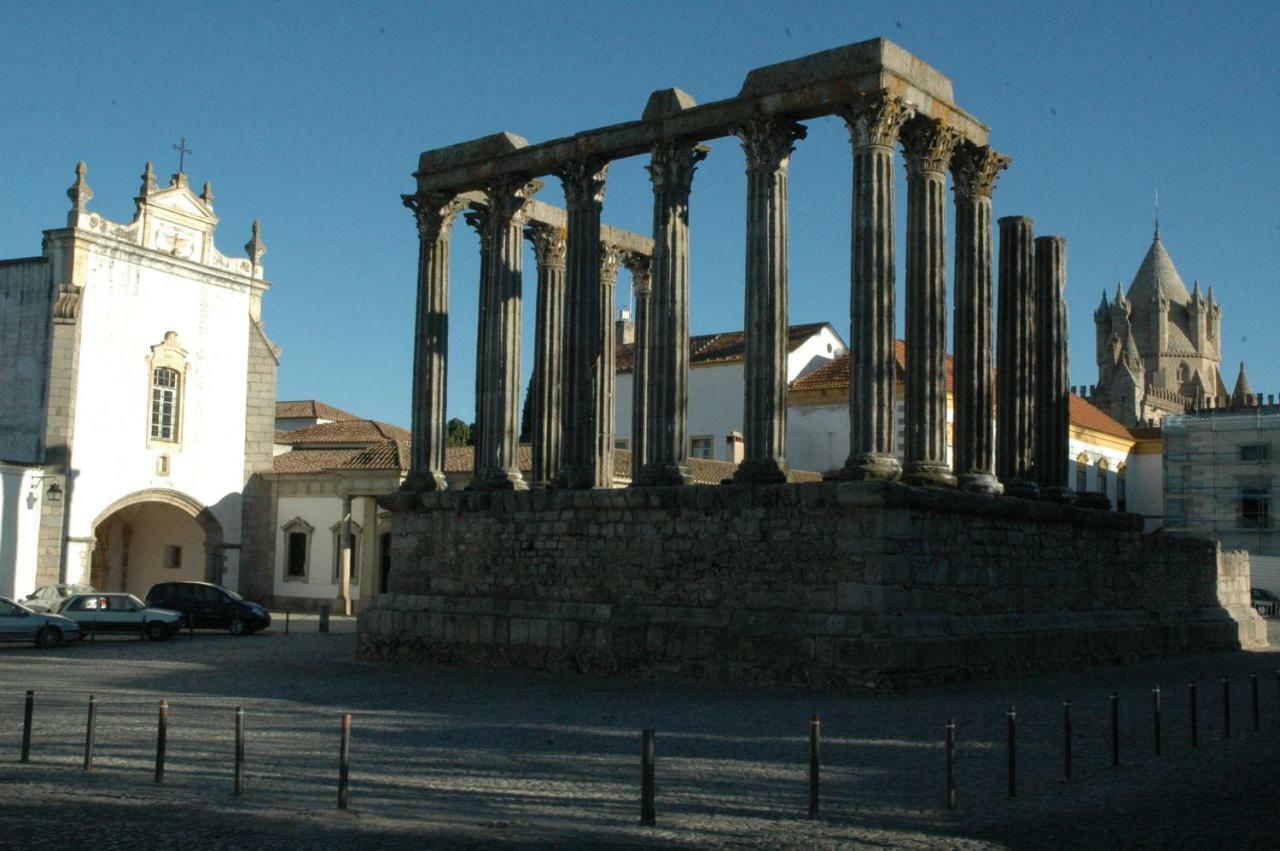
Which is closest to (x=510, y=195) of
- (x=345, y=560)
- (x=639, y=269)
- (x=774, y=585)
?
(x=639, y=269)

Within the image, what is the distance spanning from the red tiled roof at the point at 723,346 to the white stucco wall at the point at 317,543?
421 inches

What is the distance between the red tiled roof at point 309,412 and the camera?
58.3 meters

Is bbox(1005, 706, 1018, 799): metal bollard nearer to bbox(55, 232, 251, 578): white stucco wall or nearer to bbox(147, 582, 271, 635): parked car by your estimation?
bbox(147, 582, 271, 635): parked car

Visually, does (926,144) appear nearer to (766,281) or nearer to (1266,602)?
(766,281)

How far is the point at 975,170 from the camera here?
21.7m

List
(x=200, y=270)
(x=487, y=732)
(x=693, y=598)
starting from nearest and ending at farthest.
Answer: (x=487, y=732)
(x=693, y=598)
(x=200, y=270)

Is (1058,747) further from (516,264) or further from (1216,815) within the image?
(516,264)

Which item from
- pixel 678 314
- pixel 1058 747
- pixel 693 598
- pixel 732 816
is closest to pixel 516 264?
pixel 678 314

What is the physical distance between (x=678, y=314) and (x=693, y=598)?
4.49 metres

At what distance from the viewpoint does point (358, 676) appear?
67.4ft

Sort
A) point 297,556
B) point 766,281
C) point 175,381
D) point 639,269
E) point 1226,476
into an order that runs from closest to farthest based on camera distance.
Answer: point 766,281 → point 639,269 → point 175,381 → point 297,556 → point 1226,476

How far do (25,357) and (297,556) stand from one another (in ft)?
32.3

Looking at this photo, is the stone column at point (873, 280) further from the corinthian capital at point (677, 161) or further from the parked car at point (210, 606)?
the parked car at point (210, 606)

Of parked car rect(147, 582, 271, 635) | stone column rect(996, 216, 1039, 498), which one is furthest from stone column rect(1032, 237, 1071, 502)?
parked car rect(147, 582, 271, 635)
